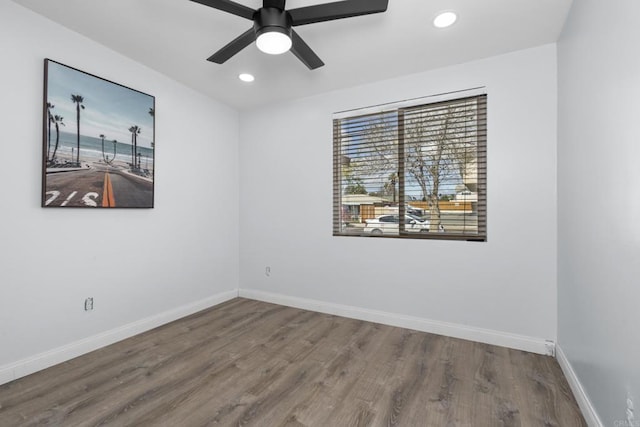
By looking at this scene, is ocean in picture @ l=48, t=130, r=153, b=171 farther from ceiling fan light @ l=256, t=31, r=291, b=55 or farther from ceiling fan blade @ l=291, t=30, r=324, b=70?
ceiling fan blade @ l=291, t=30, r=324, b=70

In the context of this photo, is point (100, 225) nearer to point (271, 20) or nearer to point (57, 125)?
point (57, 125)

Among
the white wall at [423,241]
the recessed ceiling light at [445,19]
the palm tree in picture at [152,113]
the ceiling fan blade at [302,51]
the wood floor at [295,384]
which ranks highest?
the recessed ceiling light at [445,19]

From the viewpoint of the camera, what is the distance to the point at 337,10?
5.43 feet

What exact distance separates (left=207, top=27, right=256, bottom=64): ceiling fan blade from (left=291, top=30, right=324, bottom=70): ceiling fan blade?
26 centimetres

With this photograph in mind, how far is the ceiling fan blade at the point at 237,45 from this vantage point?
6.08 feet

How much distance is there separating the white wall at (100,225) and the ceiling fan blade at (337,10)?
190 cm

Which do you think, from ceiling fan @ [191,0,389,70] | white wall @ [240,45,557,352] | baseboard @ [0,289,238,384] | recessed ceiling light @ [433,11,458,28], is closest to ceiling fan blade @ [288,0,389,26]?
ceiling fan @ [191,0,389,70]

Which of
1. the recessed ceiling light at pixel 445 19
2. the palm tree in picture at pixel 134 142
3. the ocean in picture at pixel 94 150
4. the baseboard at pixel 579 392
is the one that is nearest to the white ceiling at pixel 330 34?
the recessed ceiling light at pixel 445 19

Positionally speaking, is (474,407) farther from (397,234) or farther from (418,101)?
(418,101)

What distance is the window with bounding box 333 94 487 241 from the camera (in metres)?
2.74

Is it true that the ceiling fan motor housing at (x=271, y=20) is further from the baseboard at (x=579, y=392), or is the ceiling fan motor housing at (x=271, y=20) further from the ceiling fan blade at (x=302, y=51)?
the baseboard at (x=579, y=392)

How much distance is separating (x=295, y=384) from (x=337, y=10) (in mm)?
2328

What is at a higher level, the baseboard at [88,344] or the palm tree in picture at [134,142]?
the palm tree in picture at [134,142]

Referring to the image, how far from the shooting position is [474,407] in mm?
1772
